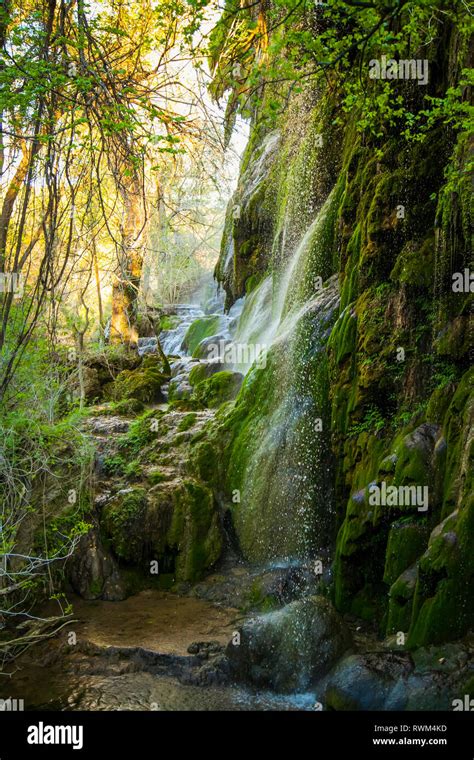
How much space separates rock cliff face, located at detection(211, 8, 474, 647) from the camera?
624cm


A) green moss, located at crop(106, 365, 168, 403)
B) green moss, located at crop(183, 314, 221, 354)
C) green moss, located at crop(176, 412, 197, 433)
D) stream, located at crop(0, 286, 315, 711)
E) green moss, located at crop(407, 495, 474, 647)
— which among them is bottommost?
stream, located at crop(0, 286, 315, 711)

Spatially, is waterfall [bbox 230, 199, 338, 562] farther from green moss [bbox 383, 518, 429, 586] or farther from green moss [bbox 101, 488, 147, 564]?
green moss [bbox 383, 518, 429, 586]

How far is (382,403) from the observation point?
7676 millimetres

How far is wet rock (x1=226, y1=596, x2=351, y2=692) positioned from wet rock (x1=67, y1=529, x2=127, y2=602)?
8.91 ft

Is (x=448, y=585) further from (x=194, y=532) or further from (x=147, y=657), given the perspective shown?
(x=194, y=532)

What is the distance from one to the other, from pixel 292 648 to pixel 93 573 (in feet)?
11.6

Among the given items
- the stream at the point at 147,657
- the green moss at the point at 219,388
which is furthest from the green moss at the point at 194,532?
the green moss at the point at 219,388

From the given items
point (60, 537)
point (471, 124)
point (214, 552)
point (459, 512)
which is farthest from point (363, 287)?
point (60, 537)

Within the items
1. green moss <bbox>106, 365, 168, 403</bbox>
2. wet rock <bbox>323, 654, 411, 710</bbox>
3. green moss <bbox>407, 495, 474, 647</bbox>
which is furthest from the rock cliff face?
green moss <bbox>106, 365, 168, 403</bbox>

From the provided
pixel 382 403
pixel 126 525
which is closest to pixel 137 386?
pixel 126 525

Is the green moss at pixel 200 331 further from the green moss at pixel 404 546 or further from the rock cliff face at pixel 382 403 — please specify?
the green moss at pixel 404 546

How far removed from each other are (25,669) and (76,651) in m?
0.58

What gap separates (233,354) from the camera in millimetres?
14289

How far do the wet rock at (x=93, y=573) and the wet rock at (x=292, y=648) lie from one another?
2.72 m
